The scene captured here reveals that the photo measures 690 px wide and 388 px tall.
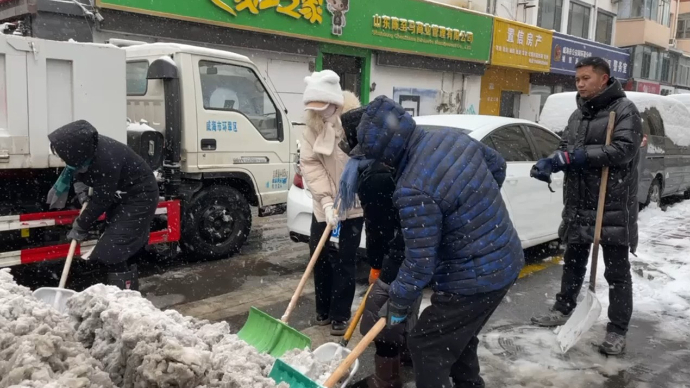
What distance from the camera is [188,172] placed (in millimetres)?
5906

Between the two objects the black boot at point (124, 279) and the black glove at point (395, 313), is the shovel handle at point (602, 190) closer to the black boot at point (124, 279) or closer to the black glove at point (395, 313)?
the black glove at point (395, 313)

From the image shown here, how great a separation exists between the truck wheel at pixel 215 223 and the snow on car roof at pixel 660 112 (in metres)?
6.12

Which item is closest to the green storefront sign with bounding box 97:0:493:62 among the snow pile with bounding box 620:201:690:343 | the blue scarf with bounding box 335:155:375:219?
the snow pile with bounding box 620:201:690:343

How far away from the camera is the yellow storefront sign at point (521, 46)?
1736 centimetres

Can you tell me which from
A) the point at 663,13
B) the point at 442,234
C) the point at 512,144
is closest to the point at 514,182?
the point at 512,144

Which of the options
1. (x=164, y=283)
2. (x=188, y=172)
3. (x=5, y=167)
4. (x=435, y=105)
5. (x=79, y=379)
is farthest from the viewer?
(x=435, y=105)

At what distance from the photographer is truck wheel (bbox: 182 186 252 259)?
6.00m

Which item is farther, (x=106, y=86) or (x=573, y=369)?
(x=106, y=86)

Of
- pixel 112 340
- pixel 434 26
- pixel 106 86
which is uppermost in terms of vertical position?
pixel 434 26

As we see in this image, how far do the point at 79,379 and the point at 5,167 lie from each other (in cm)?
258

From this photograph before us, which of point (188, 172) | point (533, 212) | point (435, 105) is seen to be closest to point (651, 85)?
point (435, 105)

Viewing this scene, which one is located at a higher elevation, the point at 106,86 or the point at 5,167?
the point at 106,86

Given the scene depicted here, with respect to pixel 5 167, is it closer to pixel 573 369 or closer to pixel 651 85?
pixel 573 369

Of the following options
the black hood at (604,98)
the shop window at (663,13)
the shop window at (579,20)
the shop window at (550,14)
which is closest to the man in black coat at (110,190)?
the black hood at (604,98)
